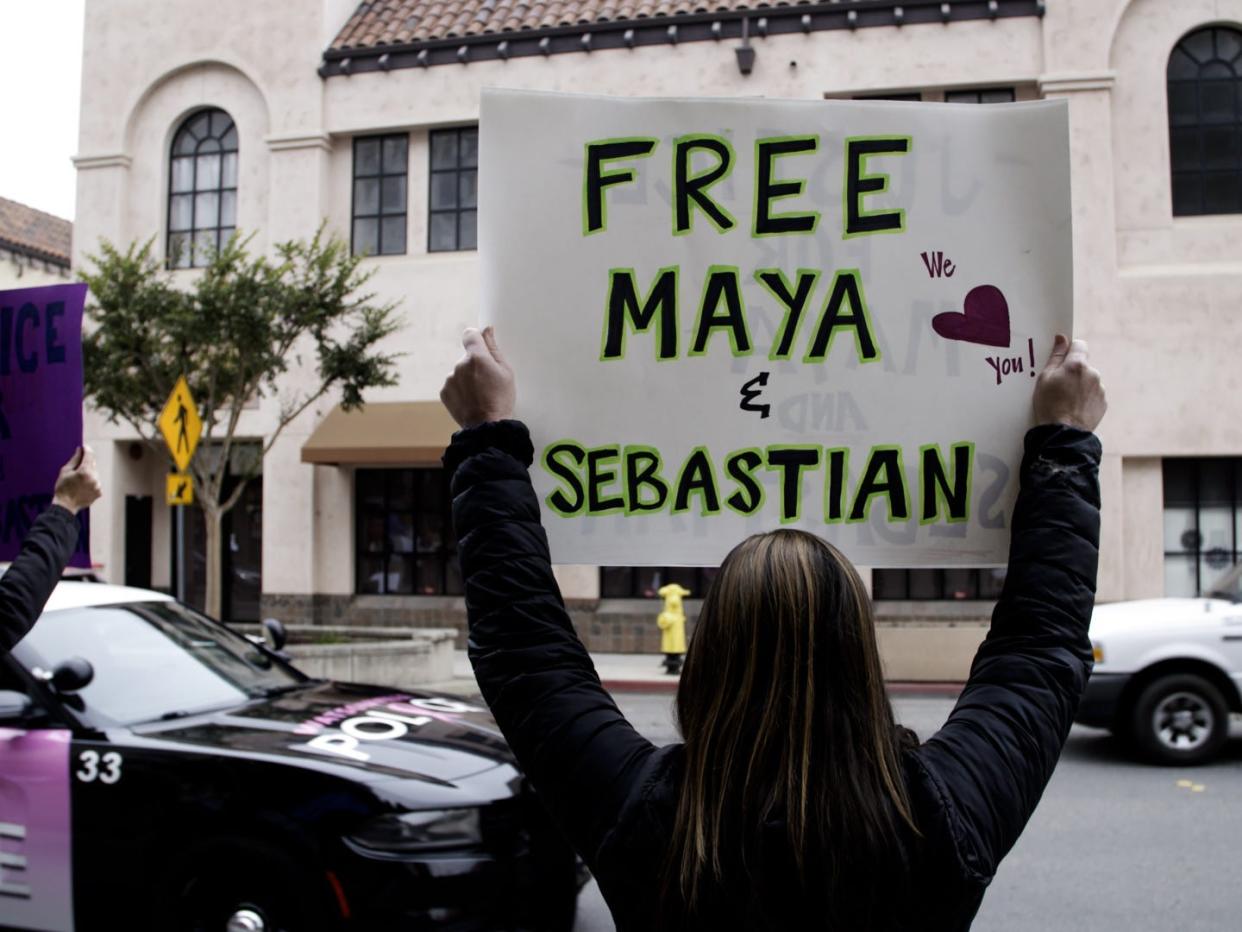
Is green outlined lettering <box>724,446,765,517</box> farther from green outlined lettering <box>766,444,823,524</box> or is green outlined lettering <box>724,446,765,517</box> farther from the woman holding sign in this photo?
the woman holding sign

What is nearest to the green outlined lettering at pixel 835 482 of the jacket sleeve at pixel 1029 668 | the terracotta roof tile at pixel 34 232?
the jacket sleeve at pixel 1029 668

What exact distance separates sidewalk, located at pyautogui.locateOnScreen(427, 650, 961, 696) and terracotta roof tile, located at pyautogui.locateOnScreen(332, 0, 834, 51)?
9.79 meters

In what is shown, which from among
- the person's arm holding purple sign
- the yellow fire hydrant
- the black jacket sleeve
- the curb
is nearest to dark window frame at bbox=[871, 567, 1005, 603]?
the curb

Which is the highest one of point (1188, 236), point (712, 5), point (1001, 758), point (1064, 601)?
point (712, 5)

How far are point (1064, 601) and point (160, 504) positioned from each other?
21638 millimetres

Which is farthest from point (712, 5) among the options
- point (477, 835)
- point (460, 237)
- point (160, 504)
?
point (477, 835)

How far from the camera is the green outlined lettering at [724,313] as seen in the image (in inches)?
92.8

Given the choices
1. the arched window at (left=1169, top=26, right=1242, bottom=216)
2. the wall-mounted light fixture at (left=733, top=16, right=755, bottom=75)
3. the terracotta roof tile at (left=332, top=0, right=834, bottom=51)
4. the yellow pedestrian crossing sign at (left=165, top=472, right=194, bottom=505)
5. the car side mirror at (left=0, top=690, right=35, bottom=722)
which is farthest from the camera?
the terracotta roof tile at (left=332, top=0, right=834, bottom=51)

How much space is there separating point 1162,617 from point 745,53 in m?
11.2

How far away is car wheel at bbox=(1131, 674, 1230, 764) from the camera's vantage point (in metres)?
9.73

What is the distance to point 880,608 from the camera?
58.5 feet

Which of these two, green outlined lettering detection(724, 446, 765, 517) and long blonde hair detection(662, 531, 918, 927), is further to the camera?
green outlined lettering detection(724, 446, 765, 517)

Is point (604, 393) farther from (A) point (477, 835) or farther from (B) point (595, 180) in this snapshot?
(A) point (477, 835)

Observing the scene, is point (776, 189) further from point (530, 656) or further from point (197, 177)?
point (197, 177)
